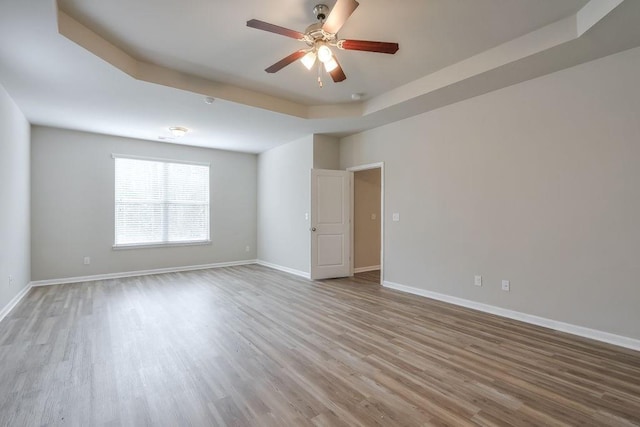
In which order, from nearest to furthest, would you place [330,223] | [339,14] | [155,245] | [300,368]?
1. [339,14]
2. [300,368]
3. [330,223]
4. [155,245]

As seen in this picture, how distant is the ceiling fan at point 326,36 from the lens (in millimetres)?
2199

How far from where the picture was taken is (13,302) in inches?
159

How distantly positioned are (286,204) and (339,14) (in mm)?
4589

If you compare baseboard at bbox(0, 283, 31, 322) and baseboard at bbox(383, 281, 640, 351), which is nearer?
baseboard at bbox(383, 281, 640, 351)

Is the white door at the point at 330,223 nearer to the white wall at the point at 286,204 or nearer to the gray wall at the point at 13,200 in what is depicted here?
the white wall at the point at 286,204

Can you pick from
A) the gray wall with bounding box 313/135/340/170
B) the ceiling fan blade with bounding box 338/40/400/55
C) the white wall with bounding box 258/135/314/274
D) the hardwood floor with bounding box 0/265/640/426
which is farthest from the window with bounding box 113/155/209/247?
the ceiling fan blade with bounding box 338/40/400/55

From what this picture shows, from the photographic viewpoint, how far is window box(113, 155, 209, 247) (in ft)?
19.5

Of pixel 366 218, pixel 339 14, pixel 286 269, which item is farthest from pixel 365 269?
pixel 339 14

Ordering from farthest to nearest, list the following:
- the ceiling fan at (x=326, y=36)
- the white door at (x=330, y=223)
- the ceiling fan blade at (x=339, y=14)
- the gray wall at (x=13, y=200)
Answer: the white door at (x=330, y=223) → the gray wall at (x=13, y=200) → the ceiling fan at (x=326, y=36) → the ceiling fan blade at (x=339, y=14)

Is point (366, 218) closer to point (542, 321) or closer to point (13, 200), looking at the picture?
point (542, 321)

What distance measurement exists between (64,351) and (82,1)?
9.66 feet

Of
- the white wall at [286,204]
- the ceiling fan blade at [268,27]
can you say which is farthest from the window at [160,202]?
the ceiling fan blade at [268,27]

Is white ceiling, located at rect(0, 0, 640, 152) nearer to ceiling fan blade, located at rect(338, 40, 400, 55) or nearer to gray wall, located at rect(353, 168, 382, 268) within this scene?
ceiling fan blade, located at rect(338, 40, 400, 55)

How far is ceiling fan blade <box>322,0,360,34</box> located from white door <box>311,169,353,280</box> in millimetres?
3277
